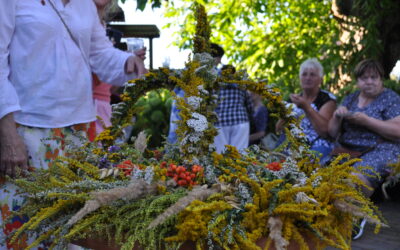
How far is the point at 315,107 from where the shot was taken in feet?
11.9

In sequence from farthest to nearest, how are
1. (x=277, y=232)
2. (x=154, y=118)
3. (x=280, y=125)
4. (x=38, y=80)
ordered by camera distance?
(x=154, y=118) < (x=280, y=125) < (x=38, y=80) < (x=277, y=232)

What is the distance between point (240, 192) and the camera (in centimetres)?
109

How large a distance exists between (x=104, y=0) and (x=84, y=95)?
509 millimetres

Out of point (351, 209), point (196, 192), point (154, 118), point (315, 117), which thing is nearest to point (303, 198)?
point (351, 209)

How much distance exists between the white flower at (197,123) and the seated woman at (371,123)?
6.35ft

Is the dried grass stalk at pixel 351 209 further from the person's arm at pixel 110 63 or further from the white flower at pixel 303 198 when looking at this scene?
the person's arm at pixel 110 63

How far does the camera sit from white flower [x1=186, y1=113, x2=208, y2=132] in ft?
4.14

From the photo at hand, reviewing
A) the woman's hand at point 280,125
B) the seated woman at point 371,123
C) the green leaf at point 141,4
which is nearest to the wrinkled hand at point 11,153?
the woman's hand at point 280,125

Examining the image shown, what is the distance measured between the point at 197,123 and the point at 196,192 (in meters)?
0.31

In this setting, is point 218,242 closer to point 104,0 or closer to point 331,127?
point 104,0

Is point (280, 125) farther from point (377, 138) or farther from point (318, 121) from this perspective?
point (318, 121)

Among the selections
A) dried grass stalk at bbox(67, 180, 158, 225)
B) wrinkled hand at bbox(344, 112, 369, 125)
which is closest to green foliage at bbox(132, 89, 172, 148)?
wrinkled hand at bbox(344, 112, 369, 125)

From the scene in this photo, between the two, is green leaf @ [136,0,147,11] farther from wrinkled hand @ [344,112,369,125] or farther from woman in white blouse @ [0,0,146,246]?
wrinkled hand @ [344,112,369,125]

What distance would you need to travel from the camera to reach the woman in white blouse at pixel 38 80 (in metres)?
1.47
